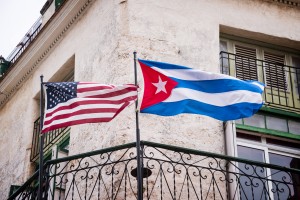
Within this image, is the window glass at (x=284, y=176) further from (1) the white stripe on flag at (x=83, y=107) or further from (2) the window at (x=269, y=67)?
(1) the white stripe on flag at (x=83, y=107)

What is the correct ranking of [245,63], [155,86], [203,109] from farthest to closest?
[245,63]
[203,109]
[155,86]

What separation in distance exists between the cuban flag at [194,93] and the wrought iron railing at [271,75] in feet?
6.37

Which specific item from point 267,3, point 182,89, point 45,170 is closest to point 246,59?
point 267,3

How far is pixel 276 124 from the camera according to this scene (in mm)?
10508

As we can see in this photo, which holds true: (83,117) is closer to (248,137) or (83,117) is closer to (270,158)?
(248,137)

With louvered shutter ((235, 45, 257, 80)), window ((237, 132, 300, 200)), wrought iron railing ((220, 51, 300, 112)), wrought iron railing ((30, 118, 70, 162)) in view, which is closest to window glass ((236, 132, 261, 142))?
window ((237, 132, 300, 200))

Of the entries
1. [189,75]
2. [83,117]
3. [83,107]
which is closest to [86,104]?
[83,107]

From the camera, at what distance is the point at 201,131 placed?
9.69 metres

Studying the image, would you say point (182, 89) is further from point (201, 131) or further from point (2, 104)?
point (2, 104)

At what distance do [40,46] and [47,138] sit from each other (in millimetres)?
1957

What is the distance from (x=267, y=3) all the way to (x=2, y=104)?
6400 millimetres

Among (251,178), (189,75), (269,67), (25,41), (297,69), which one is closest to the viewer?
(189,75)

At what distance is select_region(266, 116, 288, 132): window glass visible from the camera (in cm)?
1045

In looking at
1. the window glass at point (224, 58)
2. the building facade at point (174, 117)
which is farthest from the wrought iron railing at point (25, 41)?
the window glass at point (224, 58)
